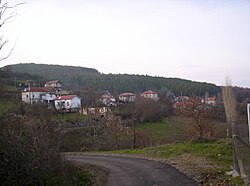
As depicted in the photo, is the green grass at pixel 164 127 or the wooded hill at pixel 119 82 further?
the wooded hill at pixel 119 82

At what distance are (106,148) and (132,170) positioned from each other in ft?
62.9

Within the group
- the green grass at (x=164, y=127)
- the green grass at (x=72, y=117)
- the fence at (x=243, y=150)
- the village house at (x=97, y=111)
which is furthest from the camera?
the green grass at (x=72, y=117)

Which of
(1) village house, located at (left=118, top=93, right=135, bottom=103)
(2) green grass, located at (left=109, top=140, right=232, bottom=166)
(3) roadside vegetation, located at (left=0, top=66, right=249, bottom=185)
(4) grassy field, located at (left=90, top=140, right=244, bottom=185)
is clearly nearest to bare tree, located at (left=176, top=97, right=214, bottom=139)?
(3) roadside vegetation, located at (left=0, top=66, right=249, bottom=185)

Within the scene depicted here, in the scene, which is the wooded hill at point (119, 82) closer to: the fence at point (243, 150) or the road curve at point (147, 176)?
the road curve at point (147, 176)

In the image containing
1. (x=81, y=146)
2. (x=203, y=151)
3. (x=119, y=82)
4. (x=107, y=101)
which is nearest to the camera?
(x=203, y=151)

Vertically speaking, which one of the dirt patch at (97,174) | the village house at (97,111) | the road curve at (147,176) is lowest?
the dirt patch at (97,174)

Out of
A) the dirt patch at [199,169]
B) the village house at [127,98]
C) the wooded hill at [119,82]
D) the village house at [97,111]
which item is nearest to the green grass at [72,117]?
the village house at [97,111]

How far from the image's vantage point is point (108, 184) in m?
14.2

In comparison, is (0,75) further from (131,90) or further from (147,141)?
(131,90)

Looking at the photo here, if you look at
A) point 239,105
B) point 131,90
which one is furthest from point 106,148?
point 131,90

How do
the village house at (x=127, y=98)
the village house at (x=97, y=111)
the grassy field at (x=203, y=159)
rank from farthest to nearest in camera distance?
the village house at (x=127, y=98)
the village house at (x=97, y=111)
the grassy field at (x=203, y=159)

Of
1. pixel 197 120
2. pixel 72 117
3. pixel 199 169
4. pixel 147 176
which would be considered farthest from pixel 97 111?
pixel 147 176

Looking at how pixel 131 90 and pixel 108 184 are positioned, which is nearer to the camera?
pixel 108 184

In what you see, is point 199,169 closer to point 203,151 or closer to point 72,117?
point 203,151
